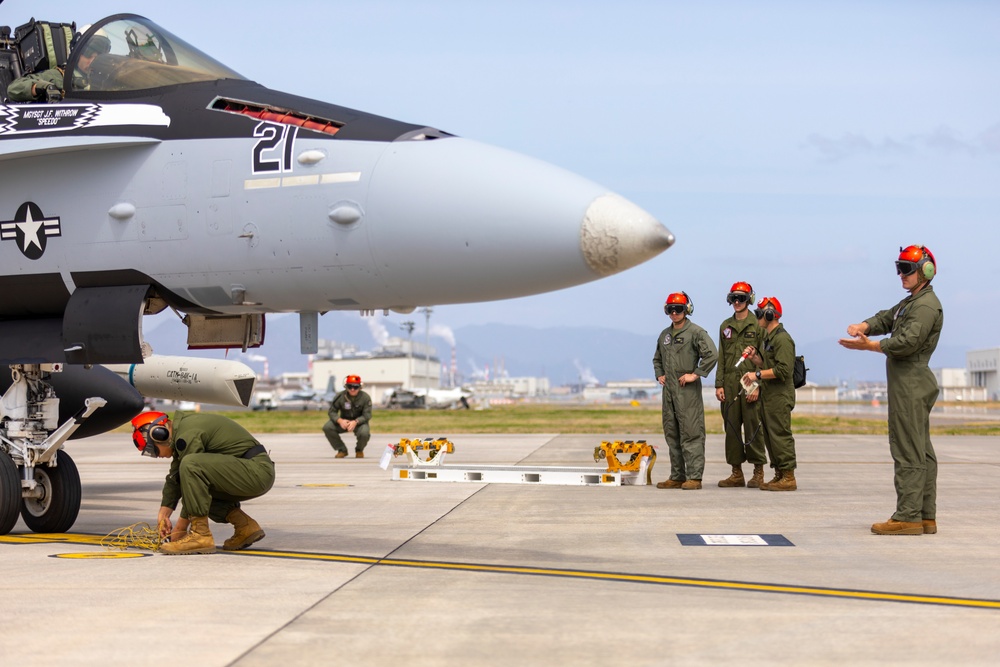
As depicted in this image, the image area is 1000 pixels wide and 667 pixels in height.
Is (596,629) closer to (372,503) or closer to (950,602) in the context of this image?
(950,602)

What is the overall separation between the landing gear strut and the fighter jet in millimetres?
17

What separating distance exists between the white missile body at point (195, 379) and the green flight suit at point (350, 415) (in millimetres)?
6306

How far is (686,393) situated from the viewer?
43.4ft

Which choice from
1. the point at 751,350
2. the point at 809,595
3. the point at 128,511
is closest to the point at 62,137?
the point at 128,511

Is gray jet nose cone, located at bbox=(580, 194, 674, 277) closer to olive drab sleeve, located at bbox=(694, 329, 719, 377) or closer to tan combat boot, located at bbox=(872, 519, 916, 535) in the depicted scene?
tan combat boot, located at bbox=(872, 519, 916, 535)

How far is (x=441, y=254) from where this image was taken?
23.5 feet

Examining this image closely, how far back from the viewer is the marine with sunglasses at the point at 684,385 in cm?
1321

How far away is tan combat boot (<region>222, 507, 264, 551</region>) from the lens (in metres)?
8.57

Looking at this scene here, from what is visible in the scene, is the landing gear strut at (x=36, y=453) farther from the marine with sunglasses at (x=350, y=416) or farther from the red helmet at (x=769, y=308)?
the marine with sunglasses at (x=350, y=416)

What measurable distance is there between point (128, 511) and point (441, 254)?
22.0 ft

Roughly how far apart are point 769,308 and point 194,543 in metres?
7.90

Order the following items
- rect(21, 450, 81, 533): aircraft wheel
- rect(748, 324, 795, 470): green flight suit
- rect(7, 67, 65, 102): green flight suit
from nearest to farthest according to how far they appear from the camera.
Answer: rect(7, 67, 65, 102): green flight suit
rect(21, 450, 81, 533): aircraft wheel
rect(748, 324, 795, 470): green flight suit

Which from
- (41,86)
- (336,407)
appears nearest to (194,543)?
(41,86)

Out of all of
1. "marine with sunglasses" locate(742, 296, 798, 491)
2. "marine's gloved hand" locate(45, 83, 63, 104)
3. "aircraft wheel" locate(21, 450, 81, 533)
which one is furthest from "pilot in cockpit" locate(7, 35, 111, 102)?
"marine with sunglasses" locate(742, 296, 798, 491)
